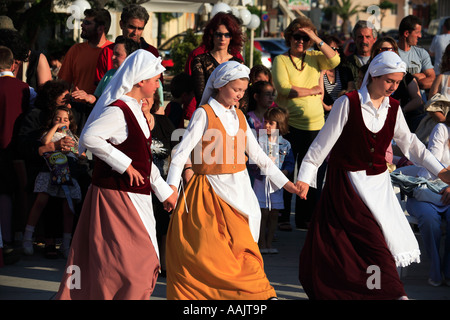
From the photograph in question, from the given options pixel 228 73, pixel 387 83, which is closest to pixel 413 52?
pixel 387 83

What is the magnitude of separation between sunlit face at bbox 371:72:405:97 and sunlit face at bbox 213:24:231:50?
2355 mm

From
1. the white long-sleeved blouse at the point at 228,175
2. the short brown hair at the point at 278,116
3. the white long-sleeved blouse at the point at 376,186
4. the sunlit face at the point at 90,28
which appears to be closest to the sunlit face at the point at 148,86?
the white long-sleeved blouse at the point at 228,175

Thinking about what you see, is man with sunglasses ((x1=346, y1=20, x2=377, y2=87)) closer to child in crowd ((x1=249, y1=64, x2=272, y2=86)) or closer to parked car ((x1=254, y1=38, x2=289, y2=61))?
child in crowd ((x1=249, y1=64, x2=272, y2=86))

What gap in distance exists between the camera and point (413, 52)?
10070 millimetres

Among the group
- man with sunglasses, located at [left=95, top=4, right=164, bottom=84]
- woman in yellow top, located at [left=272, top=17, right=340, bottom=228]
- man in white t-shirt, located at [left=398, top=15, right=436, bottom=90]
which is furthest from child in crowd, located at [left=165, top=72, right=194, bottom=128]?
man in white t-shirt, located at [left=398, top=15, right=436, bottom=90]

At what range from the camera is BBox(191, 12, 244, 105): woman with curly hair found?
8070 millimetres

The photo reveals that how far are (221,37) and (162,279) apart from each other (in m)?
2.40

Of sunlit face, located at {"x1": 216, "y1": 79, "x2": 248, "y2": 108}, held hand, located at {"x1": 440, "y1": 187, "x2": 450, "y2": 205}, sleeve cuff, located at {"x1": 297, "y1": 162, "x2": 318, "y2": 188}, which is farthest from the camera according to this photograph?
held hand, located at {"x1": 440, "y1": 187, "x2": 450, "y2": 205}

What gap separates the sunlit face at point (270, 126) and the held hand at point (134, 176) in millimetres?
3129

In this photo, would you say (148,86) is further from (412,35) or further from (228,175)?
(412,35)

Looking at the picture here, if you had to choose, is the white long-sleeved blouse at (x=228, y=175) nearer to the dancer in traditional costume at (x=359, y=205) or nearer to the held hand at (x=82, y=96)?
the dancer in traditional costume at (x=359, y=205)

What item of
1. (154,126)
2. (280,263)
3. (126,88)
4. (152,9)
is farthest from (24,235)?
(152,9)

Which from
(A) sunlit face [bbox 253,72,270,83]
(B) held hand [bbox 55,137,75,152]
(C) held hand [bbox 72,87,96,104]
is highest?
(A) sunlit face [bbox 253,72,270,83]

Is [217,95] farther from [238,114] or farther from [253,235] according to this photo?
[253,235]
